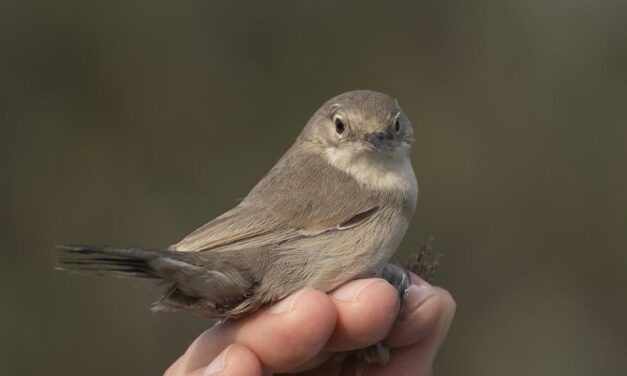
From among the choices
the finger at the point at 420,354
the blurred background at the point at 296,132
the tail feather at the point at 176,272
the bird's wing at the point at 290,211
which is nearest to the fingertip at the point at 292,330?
the tail feather at the point at 176,272

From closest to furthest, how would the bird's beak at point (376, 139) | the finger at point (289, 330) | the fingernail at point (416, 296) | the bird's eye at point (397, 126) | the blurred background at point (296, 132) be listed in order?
the finger at point (289, 330)
the fingernail at point (416, 296)
the bird's beak at point (376, 139)
the bird's eye at point (397, 126)
the blurred background at point (296, 132)

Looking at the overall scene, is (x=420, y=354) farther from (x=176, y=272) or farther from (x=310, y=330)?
(x=176, y=272)

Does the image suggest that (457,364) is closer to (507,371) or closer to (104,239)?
(507,371)

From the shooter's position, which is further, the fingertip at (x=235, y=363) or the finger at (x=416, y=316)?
the finger at (x=416, y=316)

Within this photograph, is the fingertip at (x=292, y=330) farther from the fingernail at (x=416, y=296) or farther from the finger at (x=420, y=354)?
the finger at (x=420, y=354)

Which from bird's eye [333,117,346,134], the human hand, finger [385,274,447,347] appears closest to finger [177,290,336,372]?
the human hand

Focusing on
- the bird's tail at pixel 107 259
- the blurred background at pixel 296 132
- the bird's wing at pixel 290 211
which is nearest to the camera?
the bird's tail at pixel 107 259

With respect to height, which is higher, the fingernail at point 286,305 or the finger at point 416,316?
the fingernail at point 286,305
